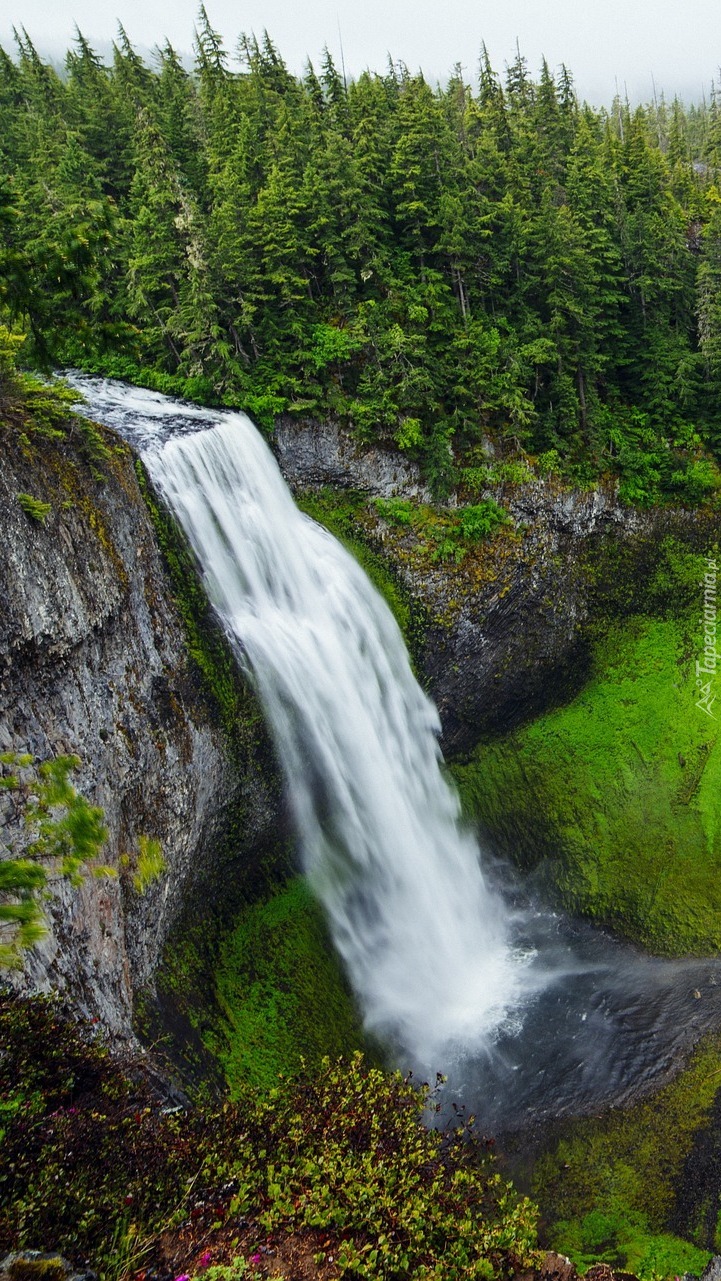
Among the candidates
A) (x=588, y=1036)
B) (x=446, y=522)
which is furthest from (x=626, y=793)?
(x=446, y=522)

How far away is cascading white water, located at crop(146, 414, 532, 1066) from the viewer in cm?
1529

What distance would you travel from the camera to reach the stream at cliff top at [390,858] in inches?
576

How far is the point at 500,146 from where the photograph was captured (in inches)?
1156

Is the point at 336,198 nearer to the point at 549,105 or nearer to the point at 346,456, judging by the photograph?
the point at 346,456

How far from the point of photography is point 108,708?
39.1 ft

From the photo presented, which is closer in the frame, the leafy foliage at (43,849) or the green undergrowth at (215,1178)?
the leafy foliage at (43,849)

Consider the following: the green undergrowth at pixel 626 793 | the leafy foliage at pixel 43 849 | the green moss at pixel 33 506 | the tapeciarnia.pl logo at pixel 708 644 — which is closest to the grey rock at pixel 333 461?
the green undergrowth at pixel 626 793

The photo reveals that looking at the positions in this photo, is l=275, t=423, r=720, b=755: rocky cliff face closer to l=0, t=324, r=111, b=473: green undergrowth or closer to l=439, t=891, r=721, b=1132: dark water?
l=439, t=891, r=721, b=1132: dark water

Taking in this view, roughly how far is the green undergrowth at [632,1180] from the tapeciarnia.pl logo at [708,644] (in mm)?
10430

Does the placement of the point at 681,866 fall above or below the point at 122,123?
below

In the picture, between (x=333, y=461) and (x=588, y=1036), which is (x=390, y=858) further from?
(x=333, y=461)

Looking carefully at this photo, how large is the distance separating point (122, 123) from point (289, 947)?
29838mm

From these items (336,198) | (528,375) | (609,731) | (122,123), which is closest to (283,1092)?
(609,731)

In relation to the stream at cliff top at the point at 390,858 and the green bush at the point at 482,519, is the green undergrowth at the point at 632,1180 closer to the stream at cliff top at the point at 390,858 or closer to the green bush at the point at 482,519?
the stream at cliff top at the point at 390,858
